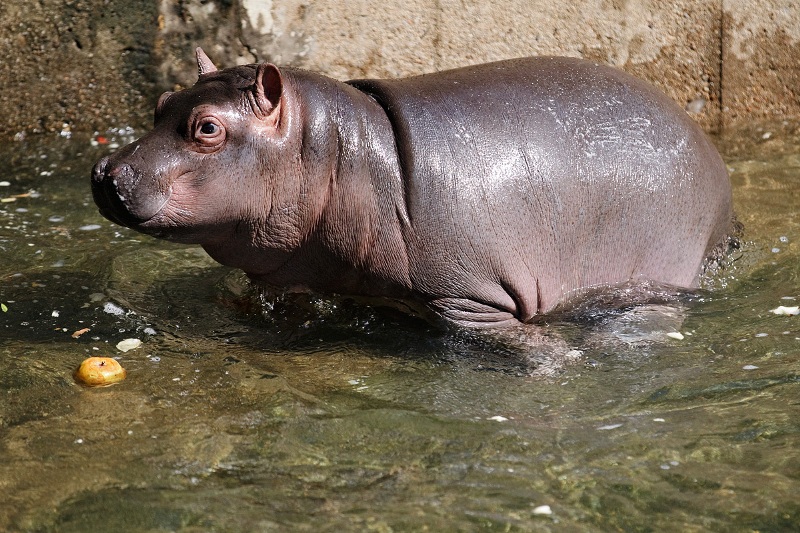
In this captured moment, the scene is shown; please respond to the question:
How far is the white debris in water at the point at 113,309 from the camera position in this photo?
5.57 metres

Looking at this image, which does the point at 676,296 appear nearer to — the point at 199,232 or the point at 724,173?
the point at 724,173

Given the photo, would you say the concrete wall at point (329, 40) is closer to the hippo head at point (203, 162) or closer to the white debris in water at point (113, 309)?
the white debris in water at point (113, 309)

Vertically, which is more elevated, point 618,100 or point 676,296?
point 618,100

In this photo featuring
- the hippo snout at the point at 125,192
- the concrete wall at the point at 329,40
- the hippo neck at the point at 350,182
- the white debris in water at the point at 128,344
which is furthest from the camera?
the concrete wall at the point at 329,40

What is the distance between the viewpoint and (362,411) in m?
4.48

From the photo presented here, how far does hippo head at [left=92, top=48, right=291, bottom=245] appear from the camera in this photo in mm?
4621

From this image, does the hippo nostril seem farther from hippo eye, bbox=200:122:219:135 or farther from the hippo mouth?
hippo eye, bbox=200:122:219:135

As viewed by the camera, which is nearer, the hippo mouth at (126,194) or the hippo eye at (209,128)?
the hippo mouth at (126,194)

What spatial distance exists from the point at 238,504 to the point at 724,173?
3498 mm

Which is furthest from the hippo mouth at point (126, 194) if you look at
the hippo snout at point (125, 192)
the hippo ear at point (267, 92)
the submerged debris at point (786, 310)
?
the submerged debris at point (786, 310)

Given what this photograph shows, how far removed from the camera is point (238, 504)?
3.65 m

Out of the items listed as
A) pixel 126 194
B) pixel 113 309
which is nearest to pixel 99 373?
pixel 126 194

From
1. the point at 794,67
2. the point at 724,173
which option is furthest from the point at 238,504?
the point at 794,67

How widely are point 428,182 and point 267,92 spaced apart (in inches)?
33.5
